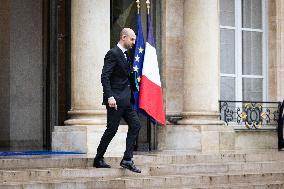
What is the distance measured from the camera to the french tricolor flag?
15.5 m

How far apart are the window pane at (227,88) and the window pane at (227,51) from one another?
185mm

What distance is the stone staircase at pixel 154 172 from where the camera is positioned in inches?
444

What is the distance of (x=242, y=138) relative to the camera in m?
18.1

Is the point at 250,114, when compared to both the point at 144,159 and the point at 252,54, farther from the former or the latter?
the point at 144,159

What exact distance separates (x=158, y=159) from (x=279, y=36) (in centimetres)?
666

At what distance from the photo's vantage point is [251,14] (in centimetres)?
1908

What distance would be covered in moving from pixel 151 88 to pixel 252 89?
13.4 ft

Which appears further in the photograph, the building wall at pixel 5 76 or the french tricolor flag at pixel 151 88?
the building wall at pixel 5 76

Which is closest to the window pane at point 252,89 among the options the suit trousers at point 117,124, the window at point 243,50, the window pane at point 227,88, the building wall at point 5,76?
the window at point 243,50

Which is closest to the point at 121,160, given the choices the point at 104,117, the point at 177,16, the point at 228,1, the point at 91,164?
the point at 91,164

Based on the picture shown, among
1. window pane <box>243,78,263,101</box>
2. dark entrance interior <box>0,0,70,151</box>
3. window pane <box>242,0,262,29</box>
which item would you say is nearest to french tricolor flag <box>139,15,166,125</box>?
window pane <box>243,78,263,101</box>

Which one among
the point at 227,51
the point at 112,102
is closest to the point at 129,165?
the point at 112,102


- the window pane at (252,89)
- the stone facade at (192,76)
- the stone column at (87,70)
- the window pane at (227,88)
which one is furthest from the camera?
the window pane at (252,89)

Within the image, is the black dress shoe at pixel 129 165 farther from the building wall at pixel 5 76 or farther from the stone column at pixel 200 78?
the building wall at pixel 5 76
